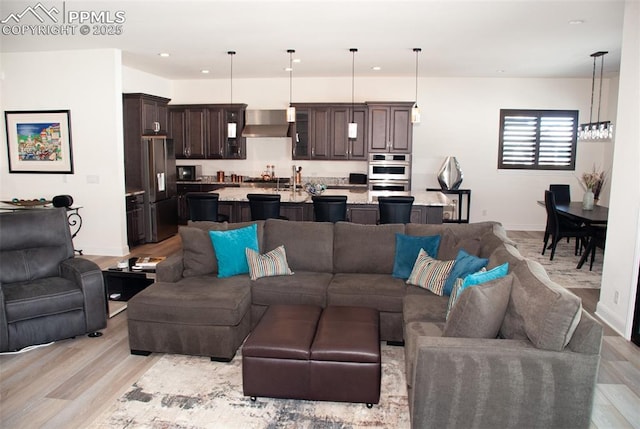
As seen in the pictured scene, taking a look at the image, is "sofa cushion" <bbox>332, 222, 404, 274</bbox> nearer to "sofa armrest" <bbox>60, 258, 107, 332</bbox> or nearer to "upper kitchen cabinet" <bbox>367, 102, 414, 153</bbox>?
"sofa armrest" <bbox>60, 258, 107, 332</bbox>

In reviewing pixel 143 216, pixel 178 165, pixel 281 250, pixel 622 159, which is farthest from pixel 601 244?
pixel 178 165

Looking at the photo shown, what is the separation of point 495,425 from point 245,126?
8101 millimetres

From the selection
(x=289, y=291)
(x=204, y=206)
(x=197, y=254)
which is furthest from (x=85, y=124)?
(x=289, y=291)

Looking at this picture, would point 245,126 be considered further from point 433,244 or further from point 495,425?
point 495,425

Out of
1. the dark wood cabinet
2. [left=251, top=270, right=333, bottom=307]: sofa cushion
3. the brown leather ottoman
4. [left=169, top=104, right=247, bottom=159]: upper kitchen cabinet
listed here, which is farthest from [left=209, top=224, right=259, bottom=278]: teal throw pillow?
[left=169, top=104, right=247, bottom=159]: upper kitchen cabinet

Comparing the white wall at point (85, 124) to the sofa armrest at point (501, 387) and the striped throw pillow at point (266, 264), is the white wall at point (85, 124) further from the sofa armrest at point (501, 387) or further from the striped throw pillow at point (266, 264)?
the sofa armrest at point (501, 387)

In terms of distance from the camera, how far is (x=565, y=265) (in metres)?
7.09

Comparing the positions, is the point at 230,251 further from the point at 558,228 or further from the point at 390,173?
the point at 390,173

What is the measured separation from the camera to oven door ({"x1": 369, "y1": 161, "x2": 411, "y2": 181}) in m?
9.42

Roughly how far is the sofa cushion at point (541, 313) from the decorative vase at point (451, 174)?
6742 mm

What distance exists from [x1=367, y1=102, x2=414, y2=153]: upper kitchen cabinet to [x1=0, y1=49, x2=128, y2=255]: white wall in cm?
445

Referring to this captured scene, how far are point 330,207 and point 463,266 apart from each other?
2.73 meters

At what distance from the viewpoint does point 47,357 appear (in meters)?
3.91

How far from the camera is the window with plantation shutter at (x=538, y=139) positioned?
9703 mm
